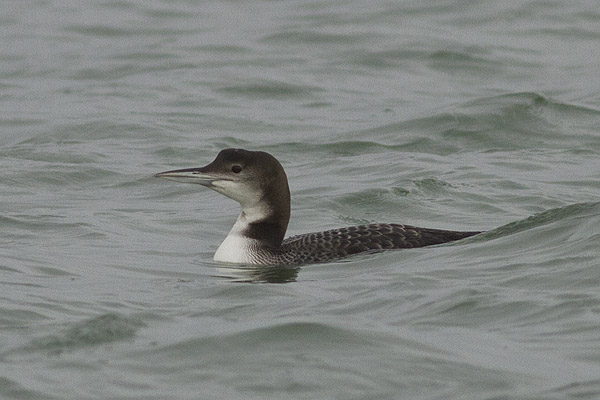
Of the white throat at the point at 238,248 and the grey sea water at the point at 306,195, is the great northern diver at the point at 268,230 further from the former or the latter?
the grey sea water at the point at 306,195

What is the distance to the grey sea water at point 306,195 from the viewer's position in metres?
6.05

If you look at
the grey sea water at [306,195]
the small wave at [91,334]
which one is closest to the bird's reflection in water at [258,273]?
the grey sea water at [306,195]

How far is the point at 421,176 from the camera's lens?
1164 cm

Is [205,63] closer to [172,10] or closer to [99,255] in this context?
[172,10]

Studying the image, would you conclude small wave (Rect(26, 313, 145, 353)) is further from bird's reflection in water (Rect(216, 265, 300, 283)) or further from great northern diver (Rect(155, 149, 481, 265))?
great northern diver (Rect(155, 149, 481, 265))

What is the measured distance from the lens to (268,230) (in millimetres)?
8781

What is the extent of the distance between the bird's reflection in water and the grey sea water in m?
0.04

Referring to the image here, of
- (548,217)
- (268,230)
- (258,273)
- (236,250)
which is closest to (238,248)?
(236,250)

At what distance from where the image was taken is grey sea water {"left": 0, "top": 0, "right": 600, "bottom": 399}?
6.05 metres

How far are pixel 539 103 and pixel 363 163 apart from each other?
2.82 m

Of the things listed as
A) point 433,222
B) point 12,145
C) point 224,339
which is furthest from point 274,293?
point 12,145

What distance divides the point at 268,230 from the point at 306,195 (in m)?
2.34


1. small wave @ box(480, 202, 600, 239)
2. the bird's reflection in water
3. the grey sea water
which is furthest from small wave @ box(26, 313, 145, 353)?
small wave @ box(480, 202, 600, 239)

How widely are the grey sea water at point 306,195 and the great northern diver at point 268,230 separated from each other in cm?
19
